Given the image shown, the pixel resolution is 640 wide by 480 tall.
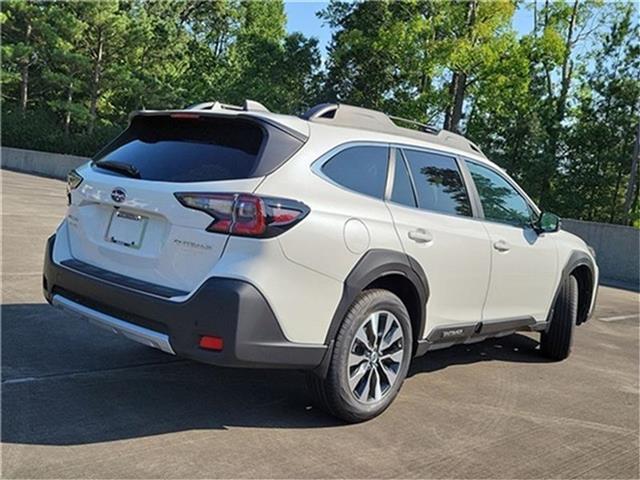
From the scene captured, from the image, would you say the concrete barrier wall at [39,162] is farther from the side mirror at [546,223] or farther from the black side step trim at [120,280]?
the black side step trim at [120,280]

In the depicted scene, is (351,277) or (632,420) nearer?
(351,277)

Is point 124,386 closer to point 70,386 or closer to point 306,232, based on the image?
point 70,386

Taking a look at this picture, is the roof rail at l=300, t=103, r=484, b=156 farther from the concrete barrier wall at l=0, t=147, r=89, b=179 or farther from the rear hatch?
the concrete barrier wall at l=0, t=147, r=89, b=179

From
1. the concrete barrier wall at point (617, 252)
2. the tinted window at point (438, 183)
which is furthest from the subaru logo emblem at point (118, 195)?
the concrete barrier wall at point (617, 252)

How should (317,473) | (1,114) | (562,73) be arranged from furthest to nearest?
(1,114), (562,73), (317,473)

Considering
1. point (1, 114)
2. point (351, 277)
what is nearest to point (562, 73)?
point (1, 114)

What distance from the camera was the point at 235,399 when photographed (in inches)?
161

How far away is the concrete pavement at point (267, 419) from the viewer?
3.20 metres

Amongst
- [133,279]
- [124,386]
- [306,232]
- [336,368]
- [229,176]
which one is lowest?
[124,386]

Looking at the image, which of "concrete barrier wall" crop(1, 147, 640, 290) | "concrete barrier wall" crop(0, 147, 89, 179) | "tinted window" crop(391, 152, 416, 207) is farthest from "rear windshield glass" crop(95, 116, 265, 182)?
"concrete barrier wall" crop(0, 147, 89, 179)

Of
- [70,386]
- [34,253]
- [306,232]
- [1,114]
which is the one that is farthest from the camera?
[1,114]

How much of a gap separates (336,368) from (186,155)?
149 cm

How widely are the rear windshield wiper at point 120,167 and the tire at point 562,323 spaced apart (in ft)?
12.9

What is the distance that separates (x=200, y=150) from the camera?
3637mm
